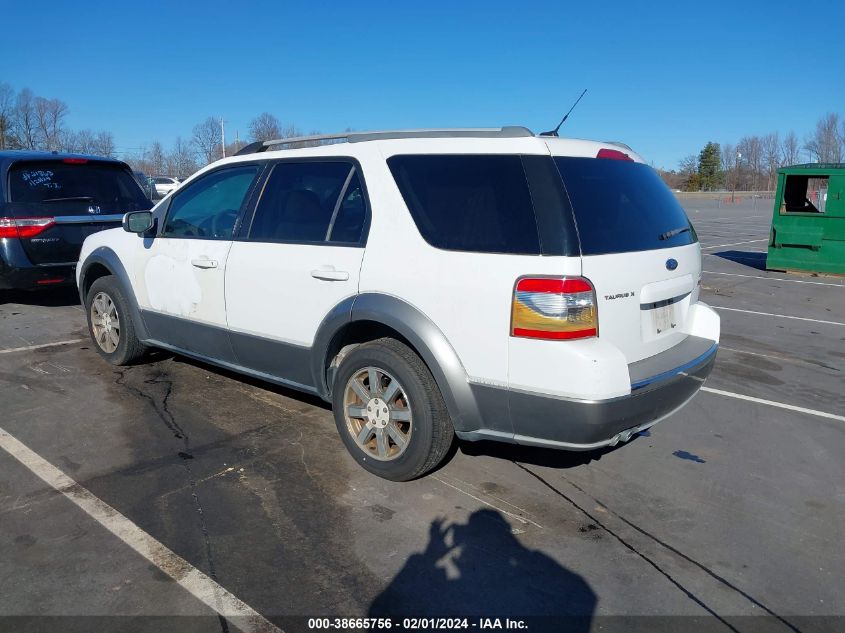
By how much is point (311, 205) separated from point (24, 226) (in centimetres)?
477

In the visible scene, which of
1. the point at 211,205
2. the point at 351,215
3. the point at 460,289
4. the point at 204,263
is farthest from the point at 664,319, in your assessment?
the point at 211,205

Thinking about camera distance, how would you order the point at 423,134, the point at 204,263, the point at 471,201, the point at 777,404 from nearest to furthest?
the point at 471,201
the point at 423,134
the point at 204,263
the point at 777,404

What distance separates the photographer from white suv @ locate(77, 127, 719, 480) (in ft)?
10.5

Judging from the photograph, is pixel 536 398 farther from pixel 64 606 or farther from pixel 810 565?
pixel 64 606

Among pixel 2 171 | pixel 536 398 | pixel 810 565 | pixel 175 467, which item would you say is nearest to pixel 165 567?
pixel 175 467

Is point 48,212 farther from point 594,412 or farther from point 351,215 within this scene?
point 594,412

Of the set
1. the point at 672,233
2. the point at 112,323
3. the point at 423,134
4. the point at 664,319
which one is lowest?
the point at 112,323

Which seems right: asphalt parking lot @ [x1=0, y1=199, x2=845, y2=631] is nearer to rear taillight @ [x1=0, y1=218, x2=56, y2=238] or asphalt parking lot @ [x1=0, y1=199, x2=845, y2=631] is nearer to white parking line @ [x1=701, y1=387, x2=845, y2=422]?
white parking line @ [x1=701, y1=387, x2=845, y2=422]

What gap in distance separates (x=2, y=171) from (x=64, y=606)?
20.5 ft

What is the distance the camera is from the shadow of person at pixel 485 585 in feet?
8.95

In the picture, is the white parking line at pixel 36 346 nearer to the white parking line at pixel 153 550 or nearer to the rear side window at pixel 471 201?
the white parking line at pixel 153 550

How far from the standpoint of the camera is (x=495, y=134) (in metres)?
3.56

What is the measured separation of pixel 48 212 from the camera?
749 cm

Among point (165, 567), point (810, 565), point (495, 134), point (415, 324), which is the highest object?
point (495, 134)
